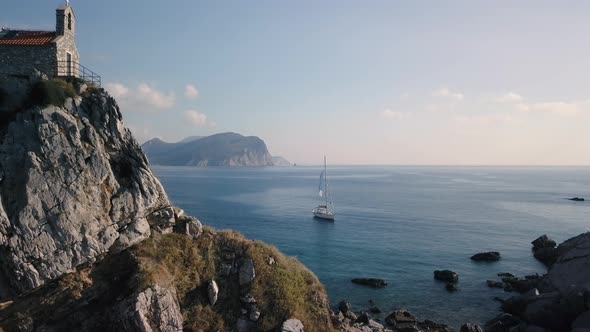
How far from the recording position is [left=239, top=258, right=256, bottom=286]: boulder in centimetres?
3391

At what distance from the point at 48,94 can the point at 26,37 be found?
9.71m

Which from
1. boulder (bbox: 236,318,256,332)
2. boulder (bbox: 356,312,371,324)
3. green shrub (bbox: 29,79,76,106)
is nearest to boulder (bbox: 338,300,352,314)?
boulder (bbox: 356,312,371,324)

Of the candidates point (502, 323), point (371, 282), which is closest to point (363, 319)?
point (502, 323)

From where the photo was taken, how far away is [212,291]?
32.2 metres

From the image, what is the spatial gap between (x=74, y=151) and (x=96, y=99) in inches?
221

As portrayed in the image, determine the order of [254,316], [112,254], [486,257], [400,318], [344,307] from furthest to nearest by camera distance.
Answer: [486,257]
[344,307]
[400,318]
[254,316]
[112,254]

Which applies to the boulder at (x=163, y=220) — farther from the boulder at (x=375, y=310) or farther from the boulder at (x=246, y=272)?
the boulder at (x=375, y=310)

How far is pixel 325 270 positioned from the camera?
62.8m

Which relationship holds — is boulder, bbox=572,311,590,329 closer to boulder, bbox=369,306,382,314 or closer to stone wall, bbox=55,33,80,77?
boulder, bbox=369,306,382,314

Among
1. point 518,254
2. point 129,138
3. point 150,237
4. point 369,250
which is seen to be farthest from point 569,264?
point 129,138

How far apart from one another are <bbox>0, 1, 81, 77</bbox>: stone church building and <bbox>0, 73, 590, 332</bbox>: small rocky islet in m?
3.54

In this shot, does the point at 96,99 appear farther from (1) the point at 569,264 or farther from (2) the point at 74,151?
(1) the point at 569,264

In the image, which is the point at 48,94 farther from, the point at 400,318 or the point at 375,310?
the point at 400,318

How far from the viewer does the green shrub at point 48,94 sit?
32.5 m
